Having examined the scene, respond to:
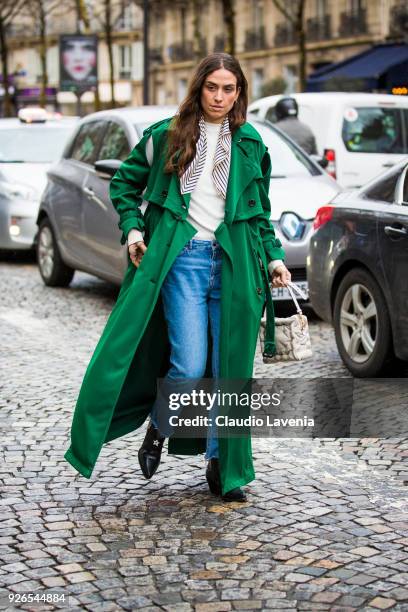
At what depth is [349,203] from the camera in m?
8.45

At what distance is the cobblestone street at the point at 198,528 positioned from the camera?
13.8 feet

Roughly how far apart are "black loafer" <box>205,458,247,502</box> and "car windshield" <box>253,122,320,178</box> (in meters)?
6.13

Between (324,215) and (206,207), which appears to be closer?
(206,207)

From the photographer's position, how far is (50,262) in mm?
13344

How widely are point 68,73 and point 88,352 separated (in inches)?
911

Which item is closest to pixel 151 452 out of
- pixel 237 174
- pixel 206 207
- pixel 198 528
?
pixel 198 528

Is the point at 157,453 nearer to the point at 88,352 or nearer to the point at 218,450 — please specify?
the point at 218,450

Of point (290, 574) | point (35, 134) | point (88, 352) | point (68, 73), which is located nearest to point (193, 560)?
point (290, 574)

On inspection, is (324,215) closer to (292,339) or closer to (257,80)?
(292,339)

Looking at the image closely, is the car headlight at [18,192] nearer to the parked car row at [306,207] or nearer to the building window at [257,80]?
the parked car row at [306,207]

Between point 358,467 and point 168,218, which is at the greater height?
point 168,218

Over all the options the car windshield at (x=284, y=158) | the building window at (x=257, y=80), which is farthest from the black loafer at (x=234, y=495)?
the building window at (x=257, y=80)

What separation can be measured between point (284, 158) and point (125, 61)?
67182 mm

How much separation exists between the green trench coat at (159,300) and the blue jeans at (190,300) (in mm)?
58
